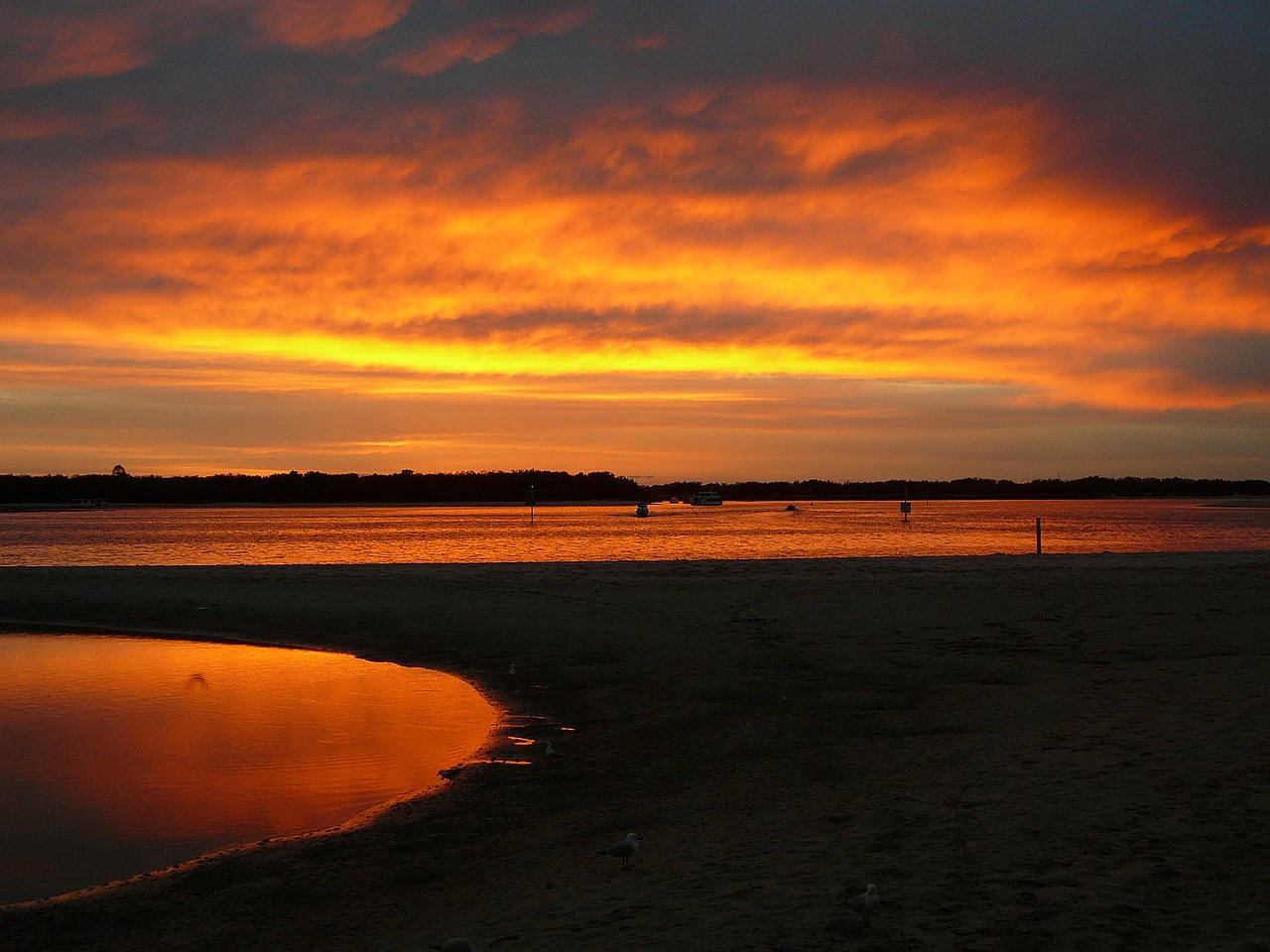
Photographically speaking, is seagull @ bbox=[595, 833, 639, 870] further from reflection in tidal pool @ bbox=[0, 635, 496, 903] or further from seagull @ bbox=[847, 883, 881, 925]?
reflection in tidal pool @ bbox=[0, 635, 496, 903]

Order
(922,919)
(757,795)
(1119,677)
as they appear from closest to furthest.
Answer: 1. (922,919)
2. (757,795)
3. (1119,677)

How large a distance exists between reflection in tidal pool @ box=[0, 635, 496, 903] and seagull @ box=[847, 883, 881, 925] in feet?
17.9

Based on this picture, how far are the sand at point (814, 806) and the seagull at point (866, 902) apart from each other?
0.21 feet

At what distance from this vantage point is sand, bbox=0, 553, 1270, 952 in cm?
643

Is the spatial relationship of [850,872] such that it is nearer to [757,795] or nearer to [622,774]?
[757,795]

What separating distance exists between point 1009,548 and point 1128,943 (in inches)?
1996

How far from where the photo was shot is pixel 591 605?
23719mm

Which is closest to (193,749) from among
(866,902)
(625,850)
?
(625,850)

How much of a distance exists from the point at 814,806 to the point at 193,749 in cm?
849

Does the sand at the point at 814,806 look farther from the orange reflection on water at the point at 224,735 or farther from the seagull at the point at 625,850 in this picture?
the orange reflection on water at the point at 224,735

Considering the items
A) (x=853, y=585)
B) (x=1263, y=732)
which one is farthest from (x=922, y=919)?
(x=853, y=585)

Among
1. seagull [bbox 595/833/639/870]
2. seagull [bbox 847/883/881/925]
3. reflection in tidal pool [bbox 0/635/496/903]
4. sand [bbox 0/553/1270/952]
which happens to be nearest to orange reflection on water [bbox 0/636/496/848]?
reflection in tidal pool [bbox 0/635/496/903]

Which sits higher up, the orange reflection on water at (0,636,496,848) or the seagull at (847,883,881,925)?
the seagull at (847,883,881,925)

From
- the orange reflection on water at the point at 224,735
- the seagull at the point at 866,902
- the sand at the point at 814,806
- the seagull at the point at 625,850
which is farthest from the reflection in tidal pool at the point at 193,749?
the seagull at the point at 866,902
